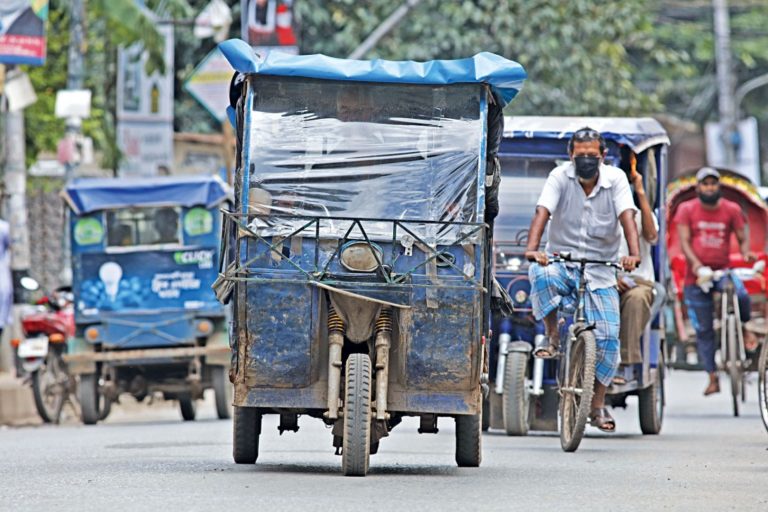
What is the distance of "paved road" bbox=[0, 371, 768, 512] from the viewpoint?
322 inches

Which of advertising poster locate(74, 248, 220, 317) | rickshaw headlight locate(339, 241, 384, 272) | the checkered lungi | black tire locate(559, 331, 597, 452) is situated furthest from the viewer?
advertising poster locate(74, 248, 220, 317)

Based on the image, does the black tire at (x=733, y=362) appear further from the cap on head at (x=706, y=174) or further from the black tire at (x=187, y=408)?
the black tire at (x=187, y=408)

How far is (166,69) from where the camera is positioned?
21875mm

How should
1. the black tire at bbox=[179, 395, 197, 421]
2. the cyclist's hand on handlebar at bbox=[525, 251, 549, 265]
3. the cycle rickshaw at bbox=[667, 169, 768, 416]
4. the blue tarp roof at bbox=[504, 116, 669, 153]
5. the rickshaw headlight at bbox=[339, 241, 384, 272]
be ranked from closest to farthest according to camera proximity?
the rickshaw headlight at bbox=[339, 241, 384, 272], the cyclist's hand on handlebar at bbox=[525, 251, 549, 265], the blue tarp roof at bbox=[504, 116, 669, 153], the cycle rickshaw at bbox=[667, 169, 768, 416], the black tire at bbox=[179, 395, 197, 421]

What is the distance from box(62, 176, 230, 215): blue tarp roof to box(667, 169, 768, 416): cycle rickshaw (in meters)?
4.60

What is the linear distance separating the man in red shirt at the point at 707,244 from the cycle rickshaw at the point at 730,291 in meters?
0.13

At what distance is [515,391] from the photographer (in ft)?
44.1

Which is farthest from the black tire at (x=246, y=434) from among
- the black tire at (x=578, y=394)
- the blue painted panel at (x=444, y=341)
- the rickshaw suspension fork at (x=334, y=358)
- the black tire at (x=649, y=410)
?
the black tire at (x=649, y=410)

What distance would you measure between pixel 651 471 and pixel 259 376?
Answer: 2.26 meters

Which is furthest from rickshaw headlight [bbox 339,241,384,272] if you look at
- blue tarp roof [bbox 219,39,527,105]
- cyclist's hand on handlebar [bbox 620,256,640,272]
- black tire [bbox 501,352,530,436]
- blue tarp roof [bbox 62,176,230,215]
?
blue tarp roof [bbox 62,176,230,215]

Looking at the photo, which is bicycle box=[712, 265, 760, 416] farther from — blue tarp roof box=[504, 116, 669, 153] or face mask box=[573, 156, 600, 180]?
face mask box=[573, 156, 600, 180]

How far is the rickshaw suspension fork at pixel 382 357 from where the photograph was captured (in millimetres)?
9500

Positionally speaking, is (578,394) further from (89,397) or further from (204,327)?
(89,397)

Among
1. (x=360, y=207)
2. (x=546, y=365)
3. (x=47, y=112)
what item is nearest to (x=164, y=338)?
(x=546, y=365)
